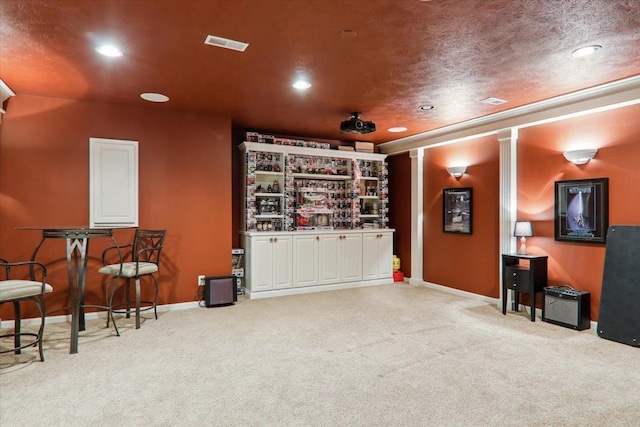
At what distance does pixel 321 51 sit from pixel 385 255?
174 inches

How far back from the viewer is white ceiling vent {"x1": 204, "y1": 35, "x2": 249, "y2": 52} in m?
2.80

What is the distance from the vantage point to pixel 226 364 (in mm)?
3152

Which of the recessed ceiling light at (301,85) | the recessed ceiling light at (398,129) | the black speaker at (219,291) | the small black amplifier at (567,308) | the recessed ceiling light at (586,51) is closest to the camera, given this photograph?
the recessed ceiling light at (586,51)

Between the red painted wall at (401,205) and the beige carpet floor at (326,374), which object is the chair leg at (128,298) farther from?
the red painted wall at (401,205)

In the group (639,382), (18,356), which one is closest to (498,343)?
(639,382)

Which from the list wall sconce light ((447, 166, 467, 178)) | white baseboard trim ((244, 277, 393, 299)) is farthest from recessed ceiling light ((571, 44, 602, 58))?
white baseboard trim ((244, 277, 393, 299))

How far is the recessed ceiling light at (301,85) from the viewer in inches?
149

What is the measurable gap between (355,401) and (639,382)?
7.15 feet

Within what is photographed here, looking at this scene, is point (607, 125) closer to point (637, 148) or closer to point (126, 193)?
point (637, 148)

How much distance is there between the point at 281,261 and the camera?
575 centimetres

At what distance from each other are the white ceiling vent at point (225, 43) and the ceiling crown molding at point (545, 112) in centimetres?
354

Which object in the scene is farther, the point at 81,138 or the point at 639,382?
the point at 81,138

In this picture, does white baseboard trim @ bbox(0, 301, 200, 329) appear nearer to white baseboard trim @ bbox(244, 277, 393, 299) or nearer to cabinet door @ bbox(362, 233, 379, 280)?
white baseboard trim @ bbox(244, 277, 393, 299)

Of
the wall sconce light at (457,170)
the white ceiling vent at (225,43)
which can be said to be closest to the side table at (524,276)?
the wall sconce light at (457,170)
